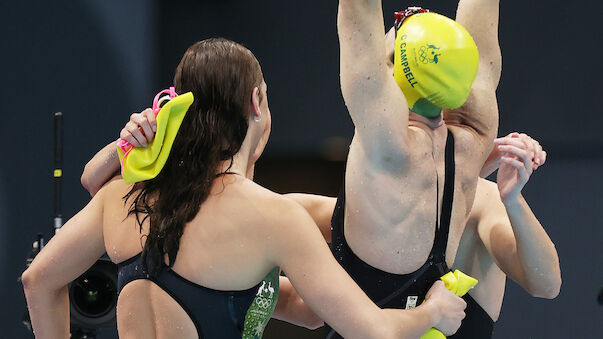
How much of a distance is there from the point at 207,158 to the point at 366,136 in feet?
1.22

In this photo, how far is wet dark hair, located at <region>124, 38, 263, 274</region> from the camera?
1.91 m

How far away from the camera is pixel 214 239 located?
6.11 ft

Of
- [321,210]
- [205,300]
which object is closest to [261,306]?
[205,300]

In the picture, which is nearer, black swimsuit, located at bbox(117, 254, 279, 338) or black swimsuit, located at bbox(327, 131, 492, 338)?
black swimsuit, located at bbox(117, 254, 279, 338)

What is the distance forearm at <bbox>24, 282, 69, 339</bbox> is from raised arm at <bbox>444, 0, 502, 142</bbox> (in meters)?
1.11

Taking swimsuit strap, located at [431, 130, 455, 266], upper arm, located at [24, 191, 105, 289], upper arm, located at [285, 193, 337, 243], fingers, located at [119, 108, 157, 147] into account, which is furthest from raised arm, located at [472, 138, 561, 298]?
upper arm, located at [24, 191, 105, 289]

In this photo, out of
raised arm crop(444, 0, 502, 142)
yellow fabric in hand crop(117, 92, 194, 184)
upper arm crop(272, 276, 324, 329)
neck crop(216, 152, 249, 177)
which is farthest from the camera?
upper arm crop(272, 276, 324, 329)

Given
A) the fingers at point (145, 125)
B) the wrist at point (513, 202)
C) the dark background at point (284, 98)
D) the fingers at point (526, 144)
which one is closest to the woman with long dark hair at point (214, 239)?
the fingers at point (145, 125)

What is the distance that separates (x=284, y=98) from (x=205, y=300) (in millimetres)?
3512

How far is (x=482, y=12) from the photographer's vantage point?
2299mm

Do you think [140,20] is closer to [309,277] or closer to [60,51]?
[60,51]

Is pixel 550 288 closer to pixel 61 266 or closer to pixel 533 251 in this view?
pixel 533 251

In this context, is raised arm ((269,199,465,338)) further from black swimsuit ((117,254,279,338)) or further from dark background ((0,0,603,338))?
dark background ((0,0,603,338))

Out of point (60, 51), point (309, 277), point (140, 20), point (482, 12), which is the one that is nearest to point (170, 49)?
point (140, 20)
